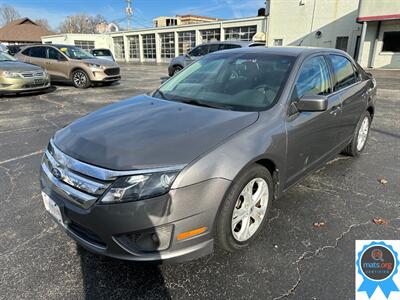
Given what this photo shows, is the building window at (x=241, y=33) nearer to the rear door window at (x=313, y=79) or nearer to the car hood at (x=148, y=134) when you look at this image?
the rear door window at (x=313, y=79)

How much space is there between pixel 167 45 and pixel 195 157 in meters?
36.3

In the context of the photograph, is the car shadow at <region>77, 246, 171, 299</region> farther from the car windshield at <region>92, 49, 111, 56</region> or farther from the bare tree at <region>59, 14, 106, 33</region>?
the bare tree at <region>59, 14, 106, 33</region>

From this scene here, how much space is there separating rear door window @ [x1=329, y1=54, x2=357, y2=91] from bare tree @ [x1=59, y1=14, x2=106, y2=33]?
8427 cm

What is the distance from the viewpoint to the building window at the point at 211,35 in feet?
102

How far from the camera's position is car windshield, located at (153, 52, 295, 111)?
2857 mm

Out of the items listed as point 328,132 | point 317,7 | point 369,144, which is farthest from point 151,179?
point 317,7

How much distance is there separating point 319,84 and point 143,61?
123 ft

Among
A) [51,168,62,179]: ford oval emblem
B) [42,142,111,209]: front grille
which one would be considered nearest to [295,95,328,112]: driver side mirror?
[42,142,111,209]: front grille

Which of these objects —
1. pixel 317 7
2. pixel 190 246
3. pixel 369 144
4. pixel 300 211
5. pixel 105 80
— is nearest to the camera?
pixel 190 246

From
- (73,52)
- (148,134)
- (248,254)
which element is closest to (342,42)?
(73,52)


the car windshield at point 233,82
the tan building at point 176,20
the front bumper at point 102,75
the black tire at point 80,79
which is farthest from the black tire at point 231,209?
the tan building at point 176,20

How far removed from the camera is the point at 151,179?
1.91 m

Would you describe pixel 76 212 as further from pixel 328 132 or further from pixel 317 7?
pixel 317 7

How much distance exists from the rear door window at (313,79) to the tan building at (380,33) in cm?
2068
